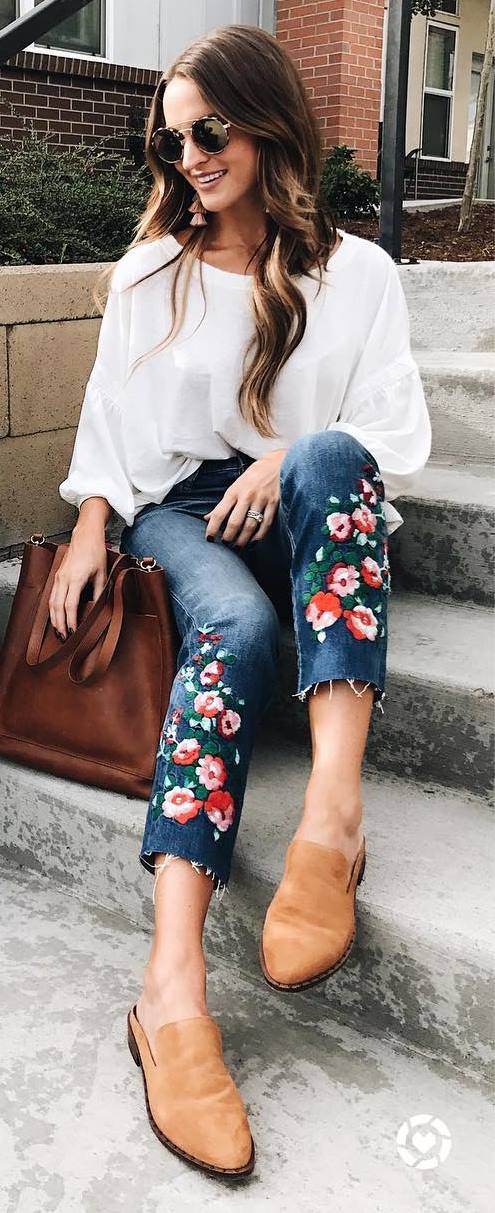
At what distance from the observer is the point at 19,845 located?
2.19 meters

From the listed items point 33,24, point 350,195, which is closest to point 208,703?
point 33,24

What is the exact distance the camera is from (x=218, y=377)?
205 centimetres

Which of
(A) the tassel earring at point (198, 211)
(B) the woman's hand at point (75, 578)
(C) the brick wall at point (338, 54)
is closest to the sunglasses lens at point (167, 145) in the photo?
(A) the tassel earring at point (198, 211)

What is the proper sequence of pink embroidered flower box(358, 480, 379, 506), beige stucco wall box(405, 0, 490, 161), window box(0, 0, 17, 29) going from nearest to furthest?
pink embroidered flower box(358, 480, 379, 506)
window box(0, 0, 17, 29)
beige stucco wall box(405, 0, 490, 161)

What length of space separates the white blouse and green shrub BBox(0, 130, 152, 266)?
34.7 inches

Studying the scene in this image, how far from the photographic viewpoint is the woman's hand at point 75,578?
1.94m

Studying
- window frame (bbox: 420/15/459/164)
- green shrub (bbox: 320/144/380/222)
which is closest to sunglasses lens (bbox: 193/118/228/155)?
green shrub (bbox: 320/144/380/222)

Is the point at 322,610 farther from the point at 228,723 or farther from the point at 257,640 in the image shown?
the point at 228,723

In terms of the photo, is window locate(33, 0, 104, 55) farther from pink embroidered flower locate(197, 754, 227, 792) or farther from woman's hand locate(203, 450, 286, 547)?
pink embroidered flower locate(197, 754, 227, 792)

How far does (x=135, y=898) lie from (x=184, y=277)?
3.79 ft

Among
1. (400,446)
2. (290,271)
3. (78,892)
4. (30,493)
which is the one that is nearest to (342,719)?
(400,446)

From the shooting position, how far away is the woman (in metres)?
1.54

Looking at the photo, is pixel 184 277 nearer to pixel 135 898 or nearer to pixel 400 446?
pixel 400 446

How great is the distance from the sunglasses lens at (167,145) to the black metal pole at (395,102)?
1050 mm
